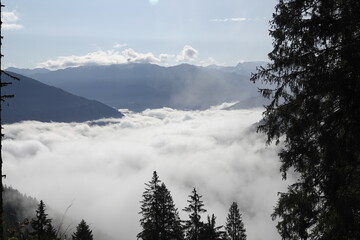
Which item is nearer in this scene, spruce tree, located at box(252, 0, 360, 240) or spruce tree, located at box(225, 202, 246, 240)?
spruce tree, located at box(252, 0, 360, 240)

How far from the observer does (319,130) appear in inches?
340

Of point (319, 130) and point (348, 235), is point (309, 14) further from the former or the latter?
point (348, 235)

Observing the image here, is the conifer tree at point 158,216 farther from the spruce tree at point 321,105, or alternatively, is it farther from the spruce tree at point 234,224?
the spruce tree at point 234,224

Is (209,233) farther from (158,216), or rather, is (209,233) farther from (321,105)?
(321,105)

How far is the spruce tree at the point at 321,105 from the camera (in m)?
7.93

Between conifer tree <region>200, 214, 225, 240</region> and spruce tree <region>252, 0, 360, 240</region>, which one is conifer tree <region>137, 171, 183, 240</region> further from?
spruce tree <region>252, 0, 360, 240</region>

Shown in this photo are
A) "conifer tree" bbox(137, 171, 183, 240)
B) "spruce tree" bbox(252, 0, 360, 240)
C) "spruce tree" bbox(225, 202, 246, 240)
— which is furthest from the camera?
"spruce tree" bbox(225, 202, 246, 240)

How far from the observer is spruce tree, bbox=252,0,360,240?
793cm

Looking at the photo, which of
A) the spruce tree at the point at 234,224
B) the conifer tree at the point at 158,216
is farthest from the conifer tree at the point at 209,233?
the spruce tree at the point at 234,224

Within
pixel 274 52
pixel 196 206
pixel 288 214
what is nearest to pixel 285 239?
pixel 288 214

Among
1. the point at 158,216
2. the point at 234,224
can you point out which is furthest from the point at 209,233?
the point at 234,224

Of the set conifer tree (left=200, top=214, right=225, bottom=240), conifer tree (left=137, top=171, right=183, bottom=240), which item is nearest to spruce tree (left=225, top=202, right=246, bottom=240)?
conifer tree (left=200, top=214, right=225, bottom=240)

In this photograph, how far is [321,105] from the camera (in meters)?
→ 8.99

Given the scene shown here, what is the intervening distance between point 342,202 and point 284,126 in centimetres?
247
